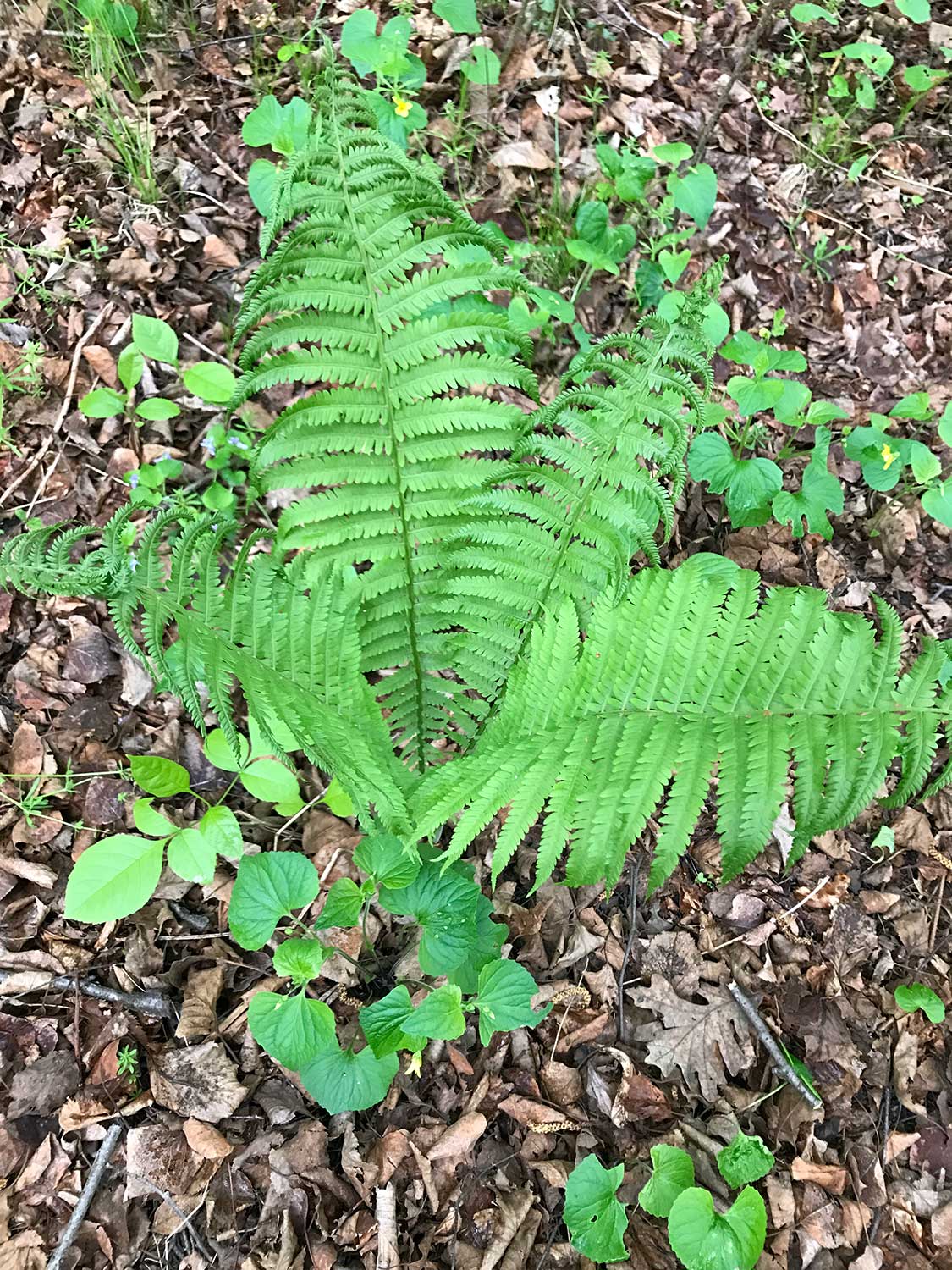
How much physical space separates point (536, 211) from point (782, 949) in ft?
9.19

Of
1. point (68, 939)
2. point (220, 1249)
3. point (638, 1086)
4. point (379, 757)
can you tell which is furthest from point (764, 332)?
point (220, 1249)

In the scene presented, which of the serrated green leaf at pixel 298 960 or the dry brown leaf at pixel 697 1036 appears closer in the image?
the serrated green leaf at pixel 298 960

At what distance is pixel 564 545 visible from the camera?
2096 millimetres

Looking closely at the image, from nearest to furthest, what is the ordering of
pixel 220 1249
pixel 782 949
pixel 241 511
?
pixel 220 1249 → pixel 782 949 → pixel 241 511

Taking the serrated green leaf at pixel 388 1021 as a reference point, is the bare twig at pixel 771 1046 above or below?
below

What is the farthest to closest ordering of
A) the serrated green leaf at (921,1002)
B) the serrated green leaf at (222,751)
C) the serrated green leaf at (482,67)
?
the serrated green leaf at (482,67) < the serrated green leaf at (921,1002) < the serrated green leaf at (222,751)

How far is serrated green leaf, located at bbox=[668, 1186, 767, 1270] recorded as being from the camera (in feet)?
5.73

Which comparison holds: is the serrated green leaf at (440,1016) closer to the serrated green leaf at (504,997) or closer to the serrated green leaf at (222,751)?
the serrated green leaf at (504,997)

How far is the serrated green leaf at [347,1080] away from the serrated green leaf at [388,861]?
1.20ft

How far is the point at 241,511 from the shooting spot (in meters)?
2.65

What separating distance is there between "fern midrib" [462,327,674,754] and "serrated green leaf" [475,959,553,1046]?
2.03 feet

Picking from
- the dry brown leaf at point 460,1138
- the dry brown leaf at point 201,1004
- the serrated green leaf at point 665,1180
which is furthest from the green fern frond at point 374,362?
the serrated green leaf at point 665,1180

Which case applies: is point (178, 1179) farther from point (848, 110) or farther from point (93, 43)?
point (848, 110)

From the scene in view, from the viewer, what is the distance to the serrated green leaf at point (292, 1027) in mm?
1686
